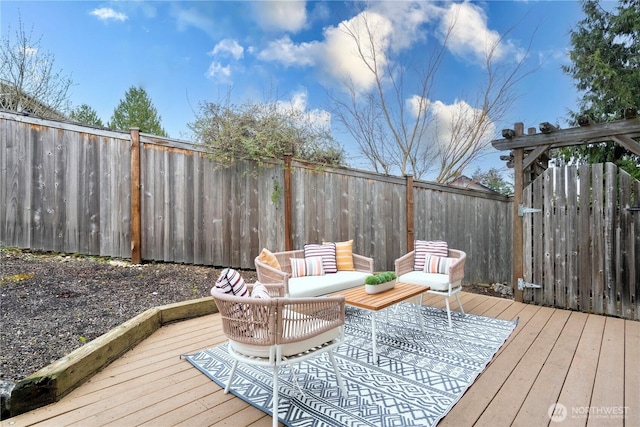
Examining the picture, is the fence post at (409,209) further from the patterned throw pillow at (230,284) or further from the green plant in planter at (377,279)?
the patterned throw pillow at (230,284)

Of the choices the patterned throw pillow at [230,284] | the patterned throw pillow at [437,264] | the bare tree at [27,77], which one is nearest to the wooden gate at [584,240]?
the patterned throw pillow at [437,264]

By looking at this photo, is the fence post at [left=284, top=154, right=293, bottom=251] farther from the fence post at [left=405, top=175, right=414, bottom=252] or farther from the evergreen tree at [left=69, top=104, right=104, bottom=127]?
the evergreen tree at [left=69, top=104, right=104, bottom=127]

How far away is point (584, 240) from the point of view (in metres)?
3.65

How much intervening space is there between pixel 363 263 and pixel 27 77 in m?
6.55

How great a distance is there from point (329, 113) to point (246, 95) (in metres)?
2.65

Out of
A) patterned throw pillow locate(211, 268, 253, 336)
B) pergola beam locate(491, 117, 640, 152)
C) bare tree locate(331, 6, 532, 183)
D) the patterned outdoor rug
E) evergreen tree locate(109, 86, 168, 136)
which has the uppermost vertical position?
evergreen tree locate(109, 86, 168, 136)

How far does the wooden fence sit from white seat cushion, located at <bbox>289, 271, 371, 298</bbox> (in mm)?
1052

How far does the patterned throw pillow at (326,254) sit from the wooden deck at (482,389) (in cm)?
142

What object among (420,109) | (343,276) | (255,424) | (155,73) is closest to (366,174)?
(343,276)

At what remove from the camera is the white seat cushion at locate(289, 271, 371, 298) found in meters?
3.19

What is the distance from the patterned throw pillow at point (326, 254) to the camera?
3861 millimetres

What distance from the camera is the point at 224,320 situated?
1.94 meters

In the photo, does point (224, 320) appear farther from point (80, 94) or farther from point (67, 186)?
point (80, 94)

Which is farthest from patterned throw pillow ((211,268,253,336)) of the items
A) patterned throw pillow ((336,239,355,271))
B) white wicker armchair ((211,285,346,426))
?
patterned throw pillow ((336,239,355,271))
